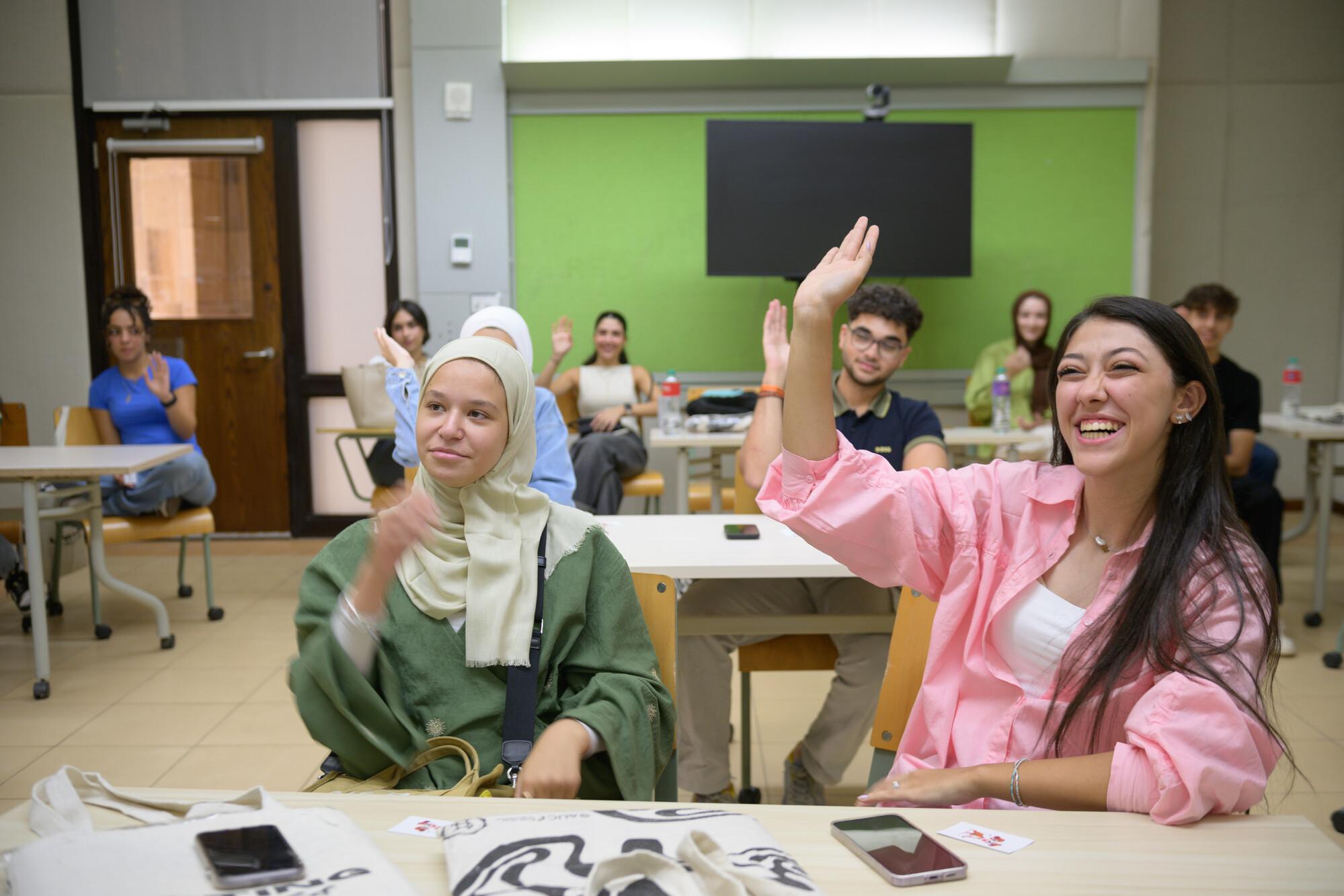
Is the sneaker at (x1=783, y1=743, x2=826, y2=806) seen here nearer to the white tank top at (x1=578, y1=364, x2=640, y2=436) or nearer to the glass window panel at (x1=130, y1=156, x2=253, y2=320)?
the white tank top at (x1=578, y1=364, x2=640, y2=436)

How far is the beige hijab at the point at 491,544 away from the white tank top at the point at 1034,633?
2.22ft

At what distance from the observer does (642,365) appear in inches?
236

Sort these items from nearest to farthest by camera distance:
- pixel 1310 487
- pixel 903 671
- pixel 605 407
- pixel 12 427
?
pixel 903 671, pixel 1310 487, pixel 12 427, pixel 605 407

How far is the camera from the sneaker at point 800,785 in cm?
257

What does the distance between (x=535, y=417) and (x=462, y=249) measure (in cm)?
310

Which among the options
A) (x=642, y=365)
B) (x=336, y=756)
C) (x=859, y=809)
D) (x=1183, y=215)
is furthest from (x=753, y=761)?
(x=1183, y=215)

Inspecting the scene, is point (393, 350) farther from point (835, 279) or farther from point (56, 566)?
point (56, 566)

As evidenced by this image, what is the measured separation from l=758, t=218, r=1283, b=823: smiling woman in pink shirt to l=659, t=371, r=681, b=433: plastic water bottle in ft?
9.88

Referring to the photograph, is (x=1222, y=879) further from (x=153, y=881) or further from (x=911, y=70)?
(x=911, y=70)

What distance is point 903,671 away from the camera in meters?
1.65

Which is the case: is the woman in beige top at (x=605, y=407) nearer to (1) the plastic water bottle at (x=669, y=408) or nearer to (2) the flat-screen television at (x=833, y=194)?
(1) the plastic water bottle at (x=669, y=408)

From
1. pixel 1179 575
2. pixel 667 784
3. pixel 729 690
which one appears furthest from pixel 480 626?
pixel 729 690

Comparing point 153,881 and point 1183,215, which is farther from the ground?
point 1183,215

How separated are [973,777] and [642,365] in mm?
4787
